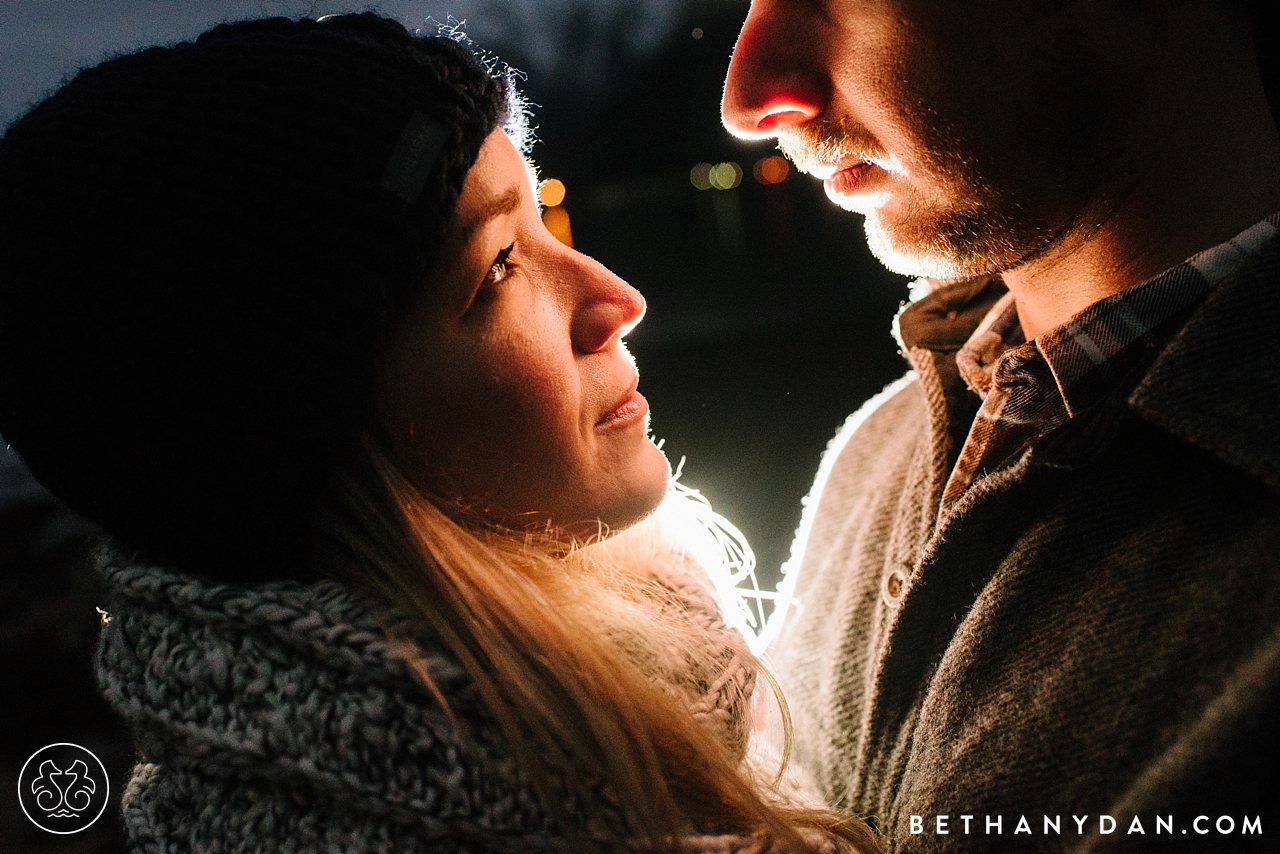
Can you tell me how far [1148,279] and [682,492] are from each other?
125cm

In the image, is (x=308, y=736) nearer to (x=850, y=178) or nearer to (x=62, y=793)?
(x=850, y=178)

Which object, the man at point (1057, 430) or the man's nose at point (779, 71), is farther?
the man's nose at point (779, 71)

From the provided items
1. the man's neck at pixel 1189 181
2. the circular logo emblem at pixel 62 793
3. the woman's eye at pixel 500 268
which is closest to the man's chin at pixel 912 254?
the man's neck at pixel 1189 181

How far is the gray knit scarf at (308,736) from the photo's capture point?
123 cm

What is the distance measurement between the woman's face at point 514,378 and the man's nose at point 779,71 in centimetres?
49

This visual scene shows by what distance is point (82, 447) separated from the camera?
1377mm

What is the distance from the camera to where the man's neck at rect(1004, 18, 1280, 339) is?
1.49 m

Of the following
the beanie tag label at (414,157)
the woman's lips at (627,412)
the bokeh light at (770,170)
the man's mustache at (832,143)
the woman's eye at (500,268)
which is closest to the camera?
the beanie tag label at (414,157)

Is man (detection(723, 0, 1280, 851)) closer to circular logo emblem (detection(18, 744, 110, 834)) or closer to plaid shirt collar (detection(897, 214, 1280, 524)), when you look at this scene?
plaid shirt collar (detection(897, 214, 1280, 524))

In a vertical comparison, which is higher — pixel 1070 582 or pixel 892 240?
pixel 892 240

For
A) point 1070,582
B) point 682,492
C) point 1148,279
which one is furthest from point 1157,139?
point 682,492

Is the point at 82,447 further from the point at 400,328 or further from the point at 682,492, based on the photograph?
the point at 682,492

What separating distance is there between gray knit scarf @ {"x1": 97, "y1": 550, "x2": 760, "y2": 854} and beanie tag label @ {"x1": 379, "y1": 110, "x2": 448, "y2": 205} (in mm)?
654

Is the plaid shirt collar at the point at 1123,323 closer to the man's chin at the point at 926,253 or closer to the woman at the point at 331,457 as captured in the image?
the man's chin at the point at 926,253
